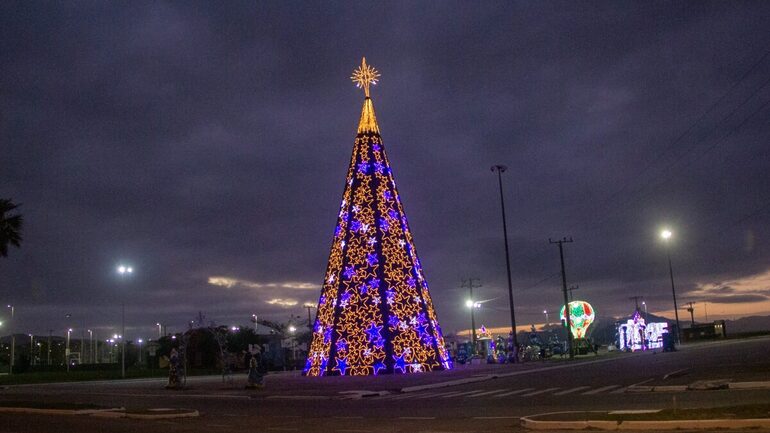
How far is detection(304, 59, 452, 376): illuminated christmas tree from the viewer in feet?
122

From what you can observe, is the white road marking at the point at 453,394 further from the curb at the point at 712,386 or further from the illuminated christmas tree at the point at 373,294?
the illuminated christmas tree at the point at 373,294

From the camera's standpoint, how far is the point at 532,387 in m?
26.7

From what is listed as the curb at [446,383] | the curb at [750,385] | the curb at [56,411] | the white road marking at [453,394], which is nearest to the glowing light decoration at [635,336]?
the curb at [446,383]

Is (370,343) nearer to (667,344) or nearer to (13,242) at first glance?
(13,242)

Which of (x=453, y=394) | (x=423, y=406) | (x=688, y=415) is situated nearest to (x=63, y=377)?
(x=453, y=394)

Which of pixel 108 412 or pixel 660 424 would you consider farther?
pixel 108 412

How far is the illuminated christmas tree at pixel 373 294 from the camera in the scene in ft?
122

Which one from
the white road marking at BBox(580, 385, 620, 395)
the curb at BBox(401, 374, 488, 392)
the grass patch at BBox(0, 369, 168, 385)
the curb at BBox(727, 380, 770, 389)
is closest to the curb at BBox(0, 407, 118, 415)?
the curb at BBox(401, 374, 488, 392)

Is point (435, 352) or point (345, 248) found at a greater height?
point (345, 248)

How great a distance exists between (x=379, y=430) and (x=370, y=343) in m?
22.6

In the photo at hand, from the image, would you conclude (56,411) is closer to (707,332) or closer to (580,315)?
(580,315)

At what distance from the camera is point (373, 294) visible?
123 feet

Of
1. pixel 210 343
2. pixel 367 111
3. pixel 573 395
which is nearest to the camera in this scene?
pixel 573 395

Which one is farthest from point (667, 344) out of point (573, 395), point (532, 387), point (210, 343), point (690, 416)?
point (210, 343)
